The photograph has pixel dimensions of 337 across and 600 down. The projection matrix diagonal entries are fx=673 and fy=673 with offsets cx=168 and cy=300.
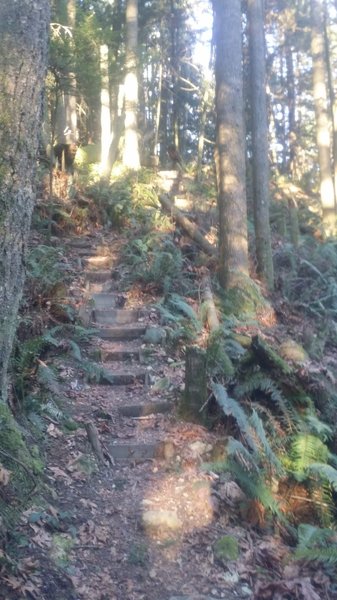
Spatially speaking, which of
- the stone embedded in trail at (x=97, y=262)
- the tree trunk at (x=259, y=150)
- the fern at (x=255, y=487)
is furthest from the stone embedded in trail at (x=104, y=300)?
the fern at (x=255, y=487)

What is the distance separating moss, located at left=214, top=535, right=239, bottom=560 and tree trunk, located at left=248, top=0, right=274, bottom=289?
852cm

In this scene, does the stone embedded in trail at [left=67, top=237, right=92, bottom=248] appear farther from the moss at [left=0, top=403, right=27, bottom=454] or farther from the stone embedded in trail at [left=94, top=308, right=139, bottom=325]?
the moss at [left=0, top=403, right=27, bottom=454]

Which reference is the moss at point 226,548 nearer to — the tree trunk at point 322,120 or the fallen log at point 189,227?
the fallen log at point 189,227

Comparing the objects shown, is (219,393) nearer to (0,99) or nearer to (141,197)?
(0,99)

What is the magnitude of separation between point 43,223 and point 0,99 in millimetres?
9126

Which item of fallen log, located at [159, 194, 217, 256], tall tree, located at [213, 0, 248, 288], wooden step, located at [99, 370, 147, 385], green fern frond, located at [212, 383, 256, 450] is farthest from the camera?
fallen log, located at [159, 194, 217, 256]

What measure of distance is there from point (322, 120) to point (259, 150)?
8.35 metres

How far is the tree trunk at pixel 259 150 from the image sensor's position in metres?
14.0

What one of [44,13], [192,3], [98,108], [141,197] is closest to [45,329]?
[44,13]

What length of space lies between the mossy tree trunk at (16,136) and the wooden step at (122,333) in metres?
4.89

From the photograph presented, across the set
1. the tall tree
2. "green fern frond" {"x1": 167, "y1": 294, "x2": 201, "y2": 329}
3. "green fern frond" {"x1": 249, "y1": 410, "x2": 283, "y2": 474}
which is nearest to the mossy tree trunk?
"green fern frond" {"x1": 249, "y1": 410, "x2": 283, "y2": 474}

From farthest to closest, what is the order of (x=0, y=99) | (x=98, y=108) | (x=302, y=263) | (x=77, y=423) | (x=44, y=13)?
(x=98, y=108)
(x=302, y=263)
(x=77, y=423)
(x=44, y=13)
(x=0, y=99)

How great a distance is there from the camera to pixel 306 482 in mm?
6629

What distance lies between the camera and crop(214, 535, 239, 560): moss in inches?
223
